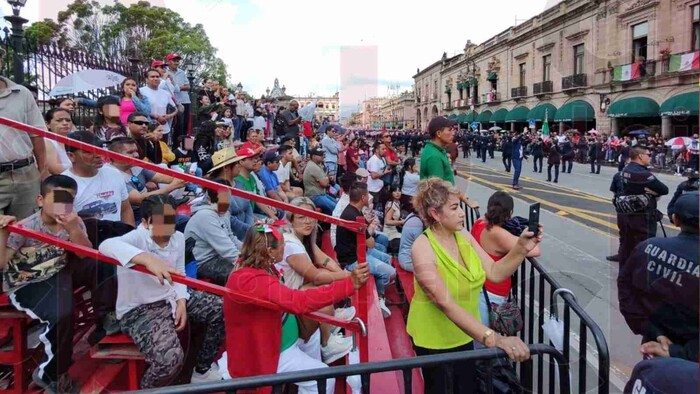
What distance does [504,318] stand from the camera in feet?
10.7

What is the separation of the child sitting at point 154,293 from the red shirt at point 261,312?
1.14 feet

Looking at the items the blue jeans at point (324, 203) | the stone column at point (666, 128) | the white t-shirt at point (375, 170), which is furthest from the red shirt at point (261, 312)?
the stone column at point (666, 128)

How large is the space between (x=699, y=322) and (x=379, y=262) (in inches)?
125

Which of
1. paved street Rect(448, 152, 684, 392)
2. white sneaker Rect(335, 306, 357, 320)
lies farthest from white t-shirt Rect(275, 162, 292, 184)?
paved street Rect(448, 152, 684, 392)

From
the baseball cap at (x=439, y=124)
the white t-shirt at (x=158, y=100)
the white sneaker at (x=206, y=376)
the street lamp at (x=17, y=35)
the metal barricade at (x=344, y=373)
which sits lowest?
the white sneaker at (x=206, y=376)

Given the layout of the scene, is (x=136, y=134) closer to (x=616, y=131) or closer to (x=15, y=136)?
(x=15, y=136)

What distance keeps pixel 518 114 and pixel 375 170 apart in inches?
1060

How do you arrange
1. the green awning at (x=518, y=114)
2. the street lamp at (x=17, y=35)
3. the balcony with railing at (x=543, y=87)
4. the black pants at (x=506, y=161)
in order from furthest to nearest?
the green awning at (x=518, y=114), the balcony with railing at (x=543, y=87), the black pants at (x=506, y=161), the street lamp at (x=17, y=35)

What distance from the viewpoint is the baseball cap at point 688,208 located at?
252 centimetres

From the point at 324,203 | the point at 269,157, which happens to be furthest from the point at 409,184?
the point at 269,157

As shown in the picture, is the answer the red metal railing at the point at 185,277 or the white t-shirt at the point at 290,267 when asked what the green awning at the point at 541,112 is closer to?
the white t-shirt at the point at 290,267

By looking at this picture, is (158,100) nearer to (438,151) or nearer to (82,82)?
(82,82)

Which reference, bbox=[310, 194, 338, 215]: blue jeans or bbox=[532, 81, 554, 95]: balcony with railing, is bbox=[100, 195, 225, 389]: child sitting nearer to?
bbox=[310, 194, 338, 215]: blue jeans

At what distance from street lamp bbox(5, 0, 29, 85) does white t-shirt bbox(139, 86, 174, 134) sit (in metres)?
1.55
